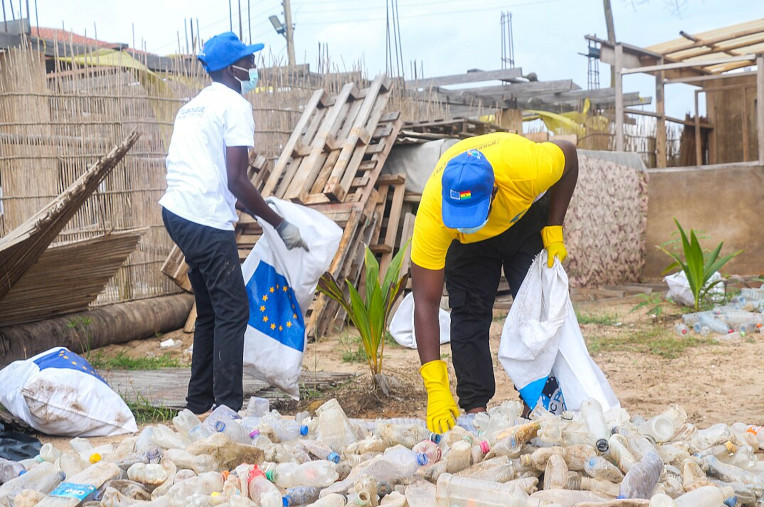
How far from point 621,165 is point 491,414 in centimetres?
761

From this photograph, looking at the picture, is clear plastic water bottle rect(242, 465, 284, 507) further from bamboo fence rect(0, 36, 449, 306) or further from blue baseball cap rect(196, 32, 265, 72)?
bamboo fence rect(0, 36, 449, 306)

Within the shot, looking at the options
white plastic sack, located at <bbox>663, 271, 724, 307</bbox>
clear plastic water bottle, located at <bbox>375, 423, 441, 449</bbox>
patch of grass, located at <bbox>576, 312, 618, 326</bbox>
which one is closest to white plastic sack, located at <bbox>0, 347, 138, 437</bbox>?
clear plastic water bottle, located at <bbox>375, 423, 441, 449</bbox>

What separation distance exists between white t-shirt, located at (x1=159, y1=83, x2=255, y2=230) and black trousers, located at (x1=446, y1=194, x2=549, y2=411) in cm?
109

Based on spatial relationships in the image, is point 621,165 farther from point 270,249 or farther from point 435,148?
point 270,249

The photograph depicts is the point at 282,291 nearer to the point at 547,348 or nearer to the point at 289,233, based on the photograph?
the point at 289,233

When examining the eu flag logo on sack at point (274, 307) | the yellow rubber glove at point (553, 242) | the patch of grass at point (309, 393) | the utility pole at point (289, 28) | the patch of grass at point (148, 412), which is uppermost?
the utility pole at point (289, 28)

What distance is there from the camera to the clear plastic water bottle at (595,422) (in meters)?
2.72

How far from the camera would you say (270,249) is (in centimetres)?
409

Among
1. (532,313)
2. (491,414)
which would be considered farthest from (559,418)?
(532,313)

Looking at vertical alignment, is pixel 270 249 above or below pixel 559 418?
above

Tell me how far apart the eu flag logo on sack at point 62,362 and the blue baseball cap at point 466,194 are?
206cm

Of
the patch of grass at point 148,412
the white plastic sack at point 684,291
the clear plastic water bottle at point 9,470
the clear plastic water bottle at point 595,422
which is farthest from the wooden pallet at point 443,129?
the clear plastic water bottle at point 9,470

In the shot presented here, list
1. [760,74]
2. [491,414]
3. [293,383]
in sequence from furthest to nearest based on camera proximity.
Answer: [760,74] < [293,383] < [491,414]

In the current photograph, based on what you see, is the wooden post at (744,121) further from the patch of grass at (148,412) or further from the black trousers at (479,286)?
the patch of grass at (148,412)
